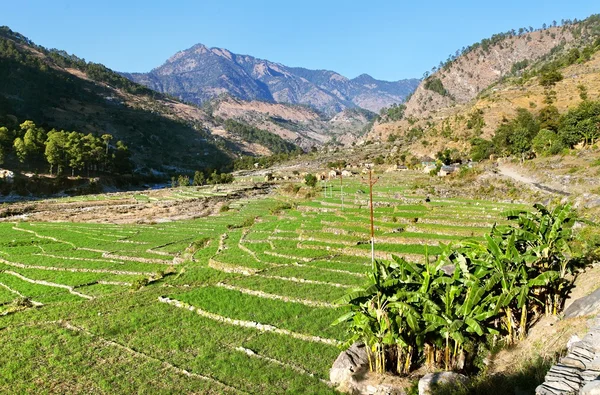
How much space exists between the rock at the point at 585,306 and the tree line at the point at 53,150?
119945 mm

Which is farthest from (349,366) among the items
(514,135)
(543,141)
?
(514,135)

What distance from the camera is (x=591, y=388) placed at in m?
7.43

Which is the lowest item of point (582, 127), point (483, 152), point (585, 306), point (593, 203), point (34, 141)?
point (585, 306)

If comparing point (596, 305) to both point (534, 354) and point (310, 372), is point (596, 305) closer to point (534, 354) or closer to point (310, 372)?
point (534, 354)

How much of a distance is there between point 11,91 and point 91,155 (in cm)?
11561

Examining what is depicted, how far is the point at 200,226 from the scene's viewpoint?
188 ft

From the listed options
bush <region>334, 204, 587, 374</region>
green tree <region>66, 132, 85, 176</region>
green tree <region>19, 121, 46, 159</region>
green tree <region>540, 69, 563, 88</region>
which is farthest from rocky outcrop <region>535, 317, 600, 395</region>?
green tree <region>540, 69, 563, 88</region>

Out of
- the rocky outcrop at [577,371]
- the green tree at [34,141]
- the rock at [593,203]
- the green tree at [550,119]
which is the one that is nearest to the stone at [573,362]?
the rocky outcrop at [577,371]

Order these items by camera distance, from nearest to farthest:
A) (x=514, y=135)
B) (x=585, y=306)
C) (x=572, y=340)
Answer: (x=572, y=340), (x=585, y=306), (x=514, y=135)

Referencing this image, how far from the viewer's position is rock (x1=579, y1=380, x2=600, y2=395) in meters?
7.34

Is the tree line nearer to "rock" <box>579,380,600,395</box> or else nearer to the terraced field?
the terraced field

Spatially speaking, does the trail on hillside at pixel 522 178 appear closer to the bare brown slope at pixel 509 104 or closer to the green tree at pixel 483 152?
the green tree at pixel 483 152

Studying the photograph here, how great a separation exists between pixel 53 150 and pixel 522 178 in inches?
4352

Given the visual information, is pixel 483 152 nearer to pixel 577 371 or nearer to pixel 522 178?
pixel 522 178
